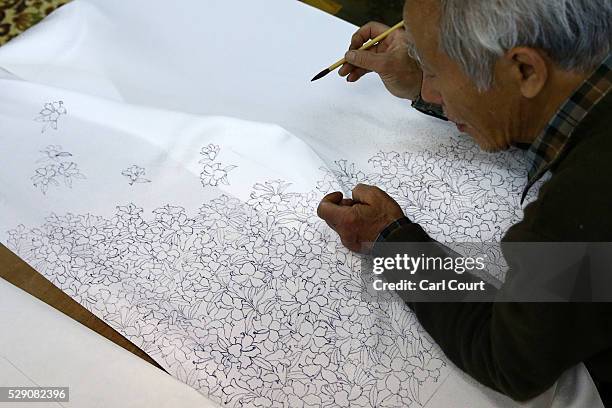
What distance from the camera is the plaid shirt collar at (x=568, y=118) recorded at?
0.72 meters

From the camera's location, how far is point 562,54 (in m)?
0.70

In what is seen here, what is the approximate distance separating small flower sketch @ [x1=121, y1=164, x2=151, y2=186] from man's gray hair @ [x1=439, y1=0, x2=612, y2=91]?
1.70 ft

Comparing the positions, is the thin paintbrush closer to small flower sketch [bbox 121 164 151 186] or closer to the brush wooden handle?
the brush wooden handle

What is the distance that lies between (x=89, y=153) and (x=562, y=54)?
71 cm

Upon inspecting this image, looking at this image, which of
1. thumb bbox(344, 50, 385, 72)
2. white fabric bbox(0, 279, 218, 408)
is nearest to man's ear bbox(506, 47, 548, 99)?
thumb bbox(344, 50, 385, 72)

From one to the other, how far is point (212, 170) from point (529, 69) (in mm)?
502

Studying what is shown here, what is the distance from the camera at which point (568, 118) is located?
0.76 metres

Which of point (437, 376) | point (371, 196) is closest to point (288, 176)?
point (371, 196)

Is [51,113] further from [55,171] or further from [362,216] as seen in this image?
[362,216]

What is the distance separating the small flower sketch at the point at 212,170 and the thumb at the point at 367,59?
28 cm

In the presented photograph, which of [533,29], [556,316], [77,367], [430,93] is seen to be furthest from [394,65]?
[77,367]

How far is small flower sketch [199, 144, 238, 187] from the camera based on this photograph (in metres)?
1.02

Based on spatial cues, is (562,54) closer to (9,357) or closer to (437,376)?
(437,376)

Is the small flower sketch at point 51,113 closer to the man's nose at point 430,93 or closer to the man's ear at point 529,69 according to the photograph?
the man's nose at point 430,93
